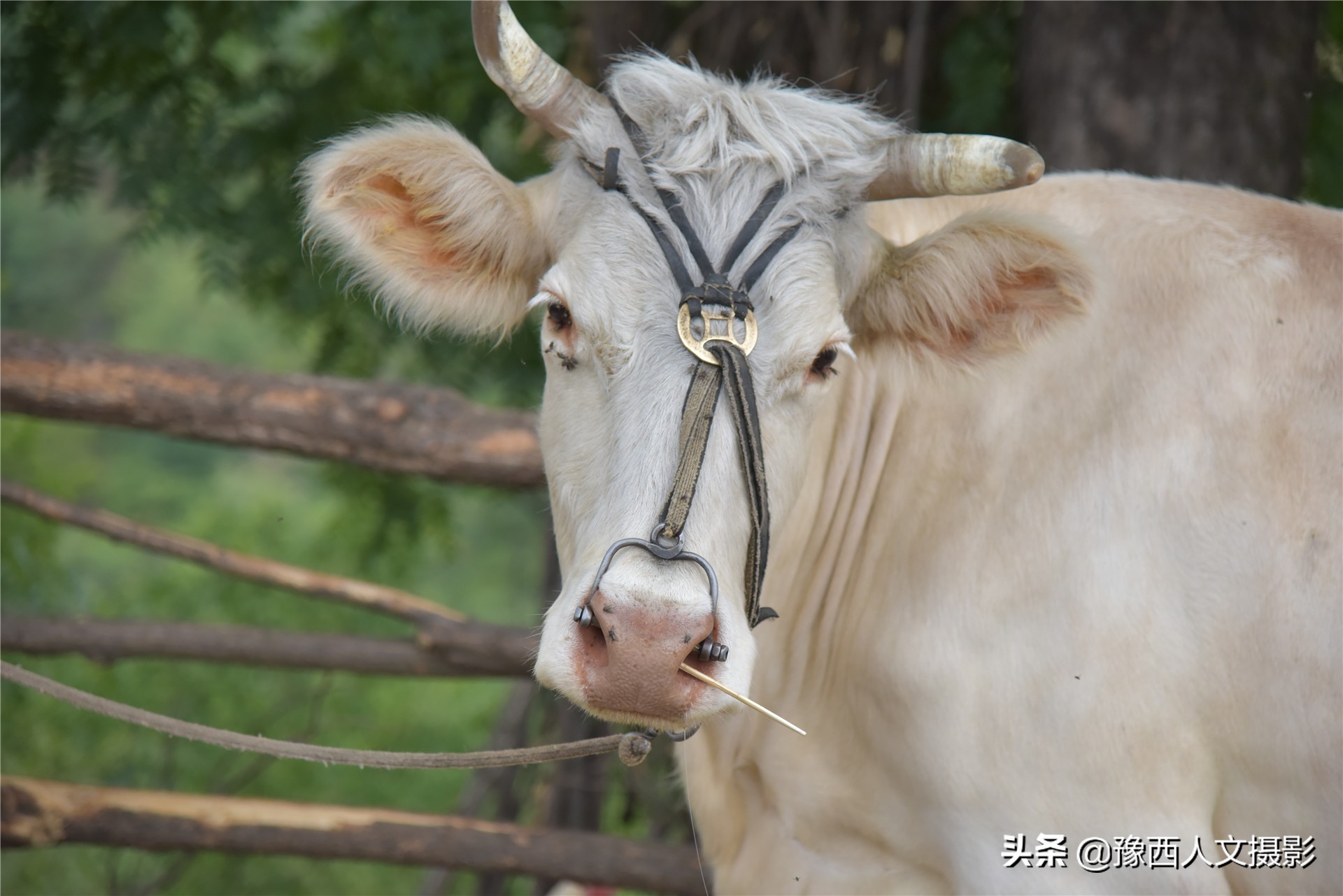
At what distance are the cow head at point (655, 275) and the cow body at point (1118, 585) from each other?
0.18 m

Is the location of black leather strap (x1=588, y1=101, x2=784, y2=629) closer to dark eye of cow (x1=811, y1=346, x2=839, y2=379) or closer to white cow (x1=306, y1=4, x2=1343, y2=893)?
white cow (x1=306, y1=4, x2=1343, y2=893)

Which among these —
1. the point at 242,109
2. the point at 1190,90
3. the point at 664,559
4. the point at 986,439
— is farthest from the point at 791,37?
the point at 664,559

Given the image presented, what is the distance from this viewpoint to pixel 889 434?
276cm

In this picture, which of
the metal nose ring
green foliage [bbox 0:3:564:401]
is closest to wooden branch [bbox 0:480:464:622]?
green foliage [bbox 0:3:564:401]

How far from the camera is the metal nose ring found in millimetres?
1944

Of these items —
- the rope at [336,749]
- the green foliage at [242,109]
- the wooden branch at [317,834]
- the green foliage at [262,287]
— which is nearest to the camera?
the rope at [336,749]

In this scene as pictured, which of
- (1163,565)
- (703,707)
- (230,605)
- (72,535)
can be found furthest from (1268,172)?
(72,535)

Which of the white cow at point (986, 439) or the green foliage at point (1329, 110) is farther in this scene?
the green foliage at point (1329, 110)

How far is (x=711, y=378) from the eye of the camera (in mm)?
2109

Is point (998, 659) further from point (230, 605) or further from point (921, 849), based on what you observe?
point (230, 605)

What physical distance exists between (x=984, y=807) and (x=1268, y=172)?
2408mm

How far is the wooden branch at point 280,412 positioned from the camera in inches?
140

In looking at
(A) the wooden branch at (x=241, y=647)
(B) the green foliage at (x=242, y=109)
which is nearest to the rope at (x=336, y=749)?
(A) the wooden branch at (x=241, y=647)

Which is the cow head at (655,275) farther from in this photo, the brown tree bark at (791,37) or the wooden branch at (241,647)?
the brown tree bark at (791,37)
